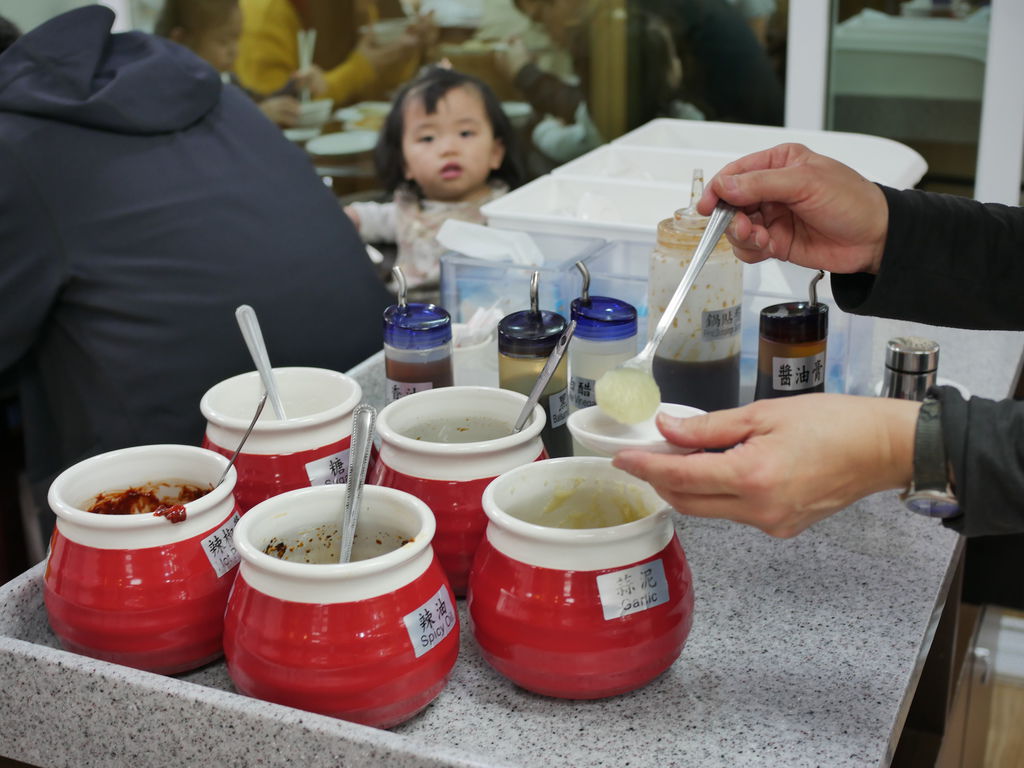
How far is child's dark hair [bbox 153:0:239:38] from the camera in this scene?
349 centimetres

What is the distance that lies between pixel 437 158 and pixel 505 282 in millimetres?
1203

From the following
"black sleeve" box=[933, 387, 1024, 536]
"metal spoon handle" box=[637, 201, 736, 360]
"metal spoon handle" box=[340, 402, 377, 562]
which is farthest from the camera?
"metal spoon handle" box=[637, 201, 736, 360]

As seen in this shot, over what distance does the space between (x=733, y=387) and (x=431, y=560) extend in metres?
0.54

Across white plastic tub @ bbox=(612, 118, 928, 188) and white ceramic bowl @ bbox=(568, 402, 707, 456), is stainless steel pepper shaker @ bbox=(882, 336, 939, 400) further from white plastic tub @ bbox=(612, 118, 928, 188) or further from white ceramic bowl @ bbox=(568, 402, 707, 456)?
white plastic tub @ bbox=(612, 118, 928, 188)

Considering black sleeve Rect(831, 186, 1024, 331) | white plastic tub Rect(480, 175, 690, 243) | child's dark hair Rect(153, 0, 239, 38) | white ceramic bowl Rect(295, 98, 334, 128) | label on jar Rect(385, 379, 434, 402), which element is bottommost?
white ceramic bowl Rect(295, 98, 334, 128)

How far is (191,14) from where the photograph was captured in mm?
3518

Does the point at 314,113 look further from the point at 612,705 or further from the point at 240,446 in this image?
the point at 612,705

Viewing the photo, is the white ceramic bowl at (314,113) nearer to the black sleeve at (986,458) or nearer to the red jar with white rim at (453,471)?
the red jar with white rim at (453,471)

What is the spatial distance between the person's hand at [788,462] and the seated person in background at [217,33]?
9.55 ft

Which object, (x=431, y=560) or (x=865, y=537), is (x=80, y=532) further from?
(x=865, y=537)

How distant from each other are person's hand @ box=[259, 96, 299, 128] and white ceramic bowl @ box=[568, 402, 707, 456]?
A: 277cm

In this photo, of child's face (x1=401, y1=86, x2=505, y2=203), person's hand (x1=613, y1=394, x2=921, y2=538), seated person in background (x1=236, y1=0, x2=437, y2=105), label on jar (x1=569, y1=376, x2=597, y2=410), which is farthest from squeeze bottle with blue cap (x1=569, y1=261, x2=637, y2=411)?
seated person in background (x1=236, y1=0, x2=437, y2=105)

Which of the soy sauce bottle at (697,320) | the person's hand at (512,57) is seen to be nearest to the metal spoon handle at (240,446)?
the soy sauce bottle at (697,320)

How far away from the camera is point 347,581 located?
796mm
